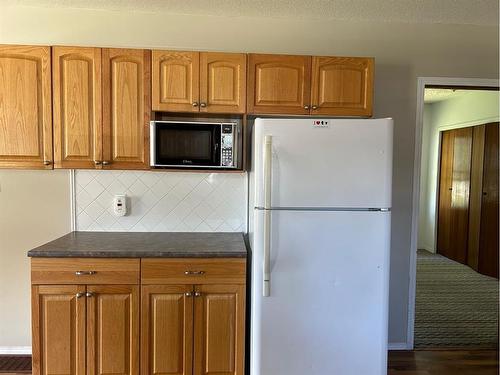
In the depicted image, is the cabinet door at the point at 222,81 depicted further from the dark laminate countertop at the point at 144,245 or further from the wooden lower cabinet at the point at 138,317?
the wooden lower cabinet at the point at 138,317

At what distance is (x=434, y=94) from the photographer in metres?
4.93

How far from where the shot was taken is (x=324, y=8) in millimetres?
2316

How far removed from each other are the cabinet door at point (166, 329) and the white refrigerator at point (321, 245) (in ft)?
1.32

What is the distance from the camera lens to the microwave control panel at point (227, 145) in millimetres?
2129

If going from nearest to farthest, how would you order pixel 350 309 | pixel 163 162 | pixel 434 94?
pixel 350 309
pixel 163 162
pixel 434 94

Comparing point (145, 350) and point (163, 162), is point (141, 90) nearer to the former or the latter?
point (163, 162)

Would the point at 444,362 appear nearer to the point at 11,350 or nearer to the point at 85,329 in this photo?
the point at 85,329

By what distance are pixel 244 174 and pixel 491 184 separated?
12.0 ft

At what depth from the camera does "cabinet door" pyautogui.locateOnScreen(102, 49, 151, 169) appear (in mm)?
2152

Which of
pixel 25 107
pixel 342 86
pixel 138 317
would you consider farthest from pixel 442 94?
pixel 25 107

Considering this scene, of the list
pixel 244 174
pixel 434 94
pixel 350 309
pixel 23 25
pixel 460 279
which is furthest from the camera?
pixel 434 94

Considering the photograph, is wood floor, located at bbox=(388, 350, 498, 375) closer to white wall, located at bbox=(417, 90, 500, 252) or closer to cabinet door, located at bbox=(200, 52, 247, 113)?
cabinet door, located at bbox=(200, 52, 247, 113)

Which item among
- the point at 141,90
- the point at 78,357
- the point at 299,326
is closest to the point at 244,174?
the point at 141,90

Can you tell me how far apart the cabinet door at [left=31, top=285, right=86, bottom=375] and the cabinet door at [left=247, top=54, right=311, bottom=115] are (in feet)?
5.08
